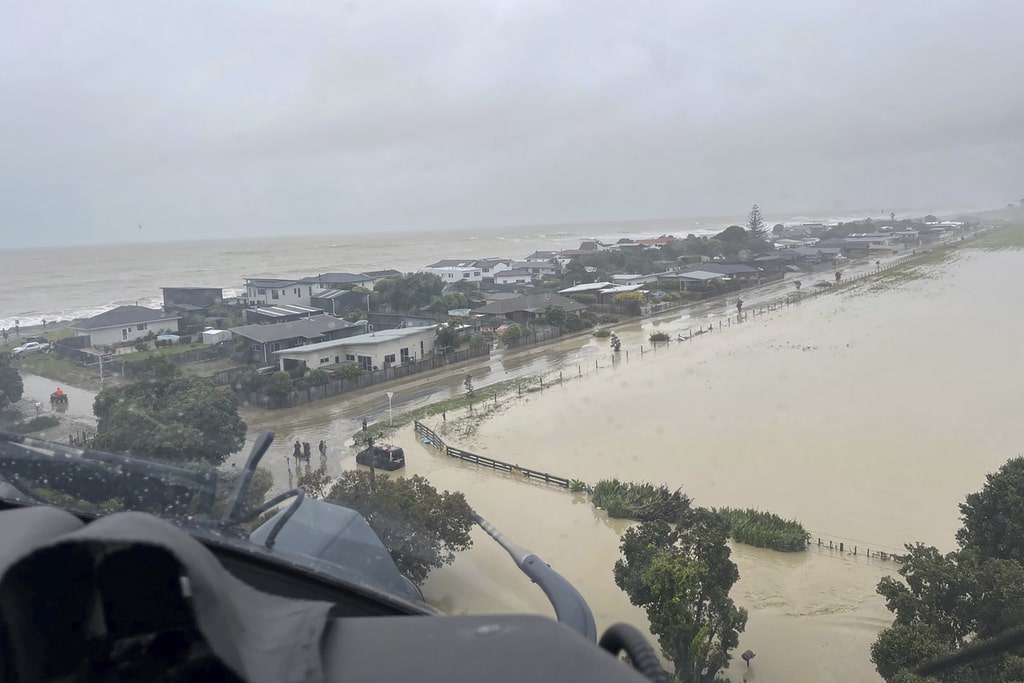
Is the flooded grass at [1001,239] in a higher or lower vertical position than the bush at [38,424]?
higher

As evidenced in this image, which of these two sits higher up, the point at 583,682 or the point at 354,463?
the point at 583,682

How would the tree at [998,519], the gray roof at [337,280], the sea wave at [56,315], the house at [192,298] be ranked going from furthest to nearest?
the gray roof at [337,280]
the sea wave at [56,315]
the house at [192,298]
the tree at [998,519]

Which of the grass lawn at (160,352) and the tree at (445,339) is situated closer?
the grass lawn at (160,352)

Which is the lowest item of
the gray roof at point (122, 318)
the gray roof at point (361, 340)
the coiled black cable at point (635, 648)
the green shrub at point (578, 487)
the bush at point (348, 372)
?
the green shrub at point (578, 487)

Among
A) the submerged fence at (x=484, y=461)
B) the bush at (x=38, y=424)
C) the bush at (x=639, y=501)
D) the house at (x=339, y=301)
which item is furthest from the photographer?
the house at (x=339, y=301)

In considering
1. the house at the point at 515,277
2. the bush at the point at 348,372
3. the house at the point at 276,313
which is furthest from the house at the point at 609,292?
the bush at the point at 348,372

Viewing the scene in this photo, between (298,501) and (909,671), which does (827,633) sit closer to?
(909,671)

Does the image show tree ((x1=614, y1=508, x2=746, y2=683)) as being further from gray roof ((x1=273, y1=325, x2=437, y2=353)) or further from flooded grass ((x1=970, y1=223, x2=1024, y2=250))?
flooded grass ((x1=970, y1=223, x2=1024, y2=250))

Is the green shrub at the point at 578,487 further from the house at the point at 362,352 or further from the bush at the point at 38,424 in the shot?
the house at the point at 362,352

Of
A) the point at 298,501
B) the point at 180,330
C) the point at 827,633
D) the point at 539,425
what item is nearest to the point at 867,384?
the point at 539,425
